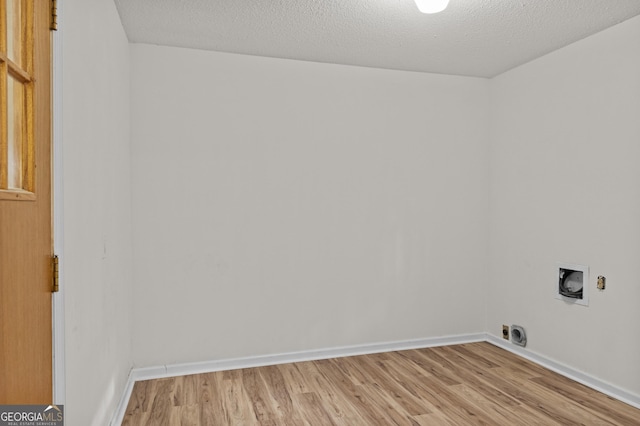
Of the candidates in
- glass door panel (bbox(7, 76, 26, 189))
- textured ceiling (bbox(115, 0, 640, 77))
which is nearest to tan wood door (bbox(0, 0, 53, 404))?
glass door panel (bbox(7, 76, 26, 189))

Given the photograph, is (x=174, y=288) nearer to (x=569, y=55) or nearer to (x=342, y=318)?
(x=342, y=318)

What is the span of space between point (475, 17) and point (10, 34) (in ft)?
8.10

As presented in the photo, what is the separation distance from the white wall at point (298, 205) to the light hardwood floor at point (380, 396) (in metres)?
0.31

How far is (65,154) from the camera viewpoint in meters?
1.50

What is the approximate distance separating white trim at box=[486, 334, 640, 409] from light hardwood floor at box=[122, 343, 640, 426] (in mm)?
68

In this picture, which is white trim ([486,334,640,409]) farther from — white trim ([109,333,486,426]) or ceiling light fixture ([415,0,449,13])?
ceiling light fixture ([415,0,449,13])

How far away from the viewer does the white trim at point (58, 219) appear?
140cm

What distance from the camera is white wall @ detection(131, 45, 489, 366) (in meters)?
3.18

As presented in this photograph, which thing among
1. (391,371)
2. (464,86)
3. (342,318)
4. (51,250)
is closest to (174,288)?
(342,318)

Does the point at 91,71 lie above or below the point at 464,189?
above

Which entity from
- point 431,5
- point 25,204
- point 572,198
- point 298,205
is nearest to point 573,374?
point 572,198

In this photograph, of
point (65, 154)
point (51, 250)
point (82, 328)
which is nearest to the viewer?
point (51, 250)
